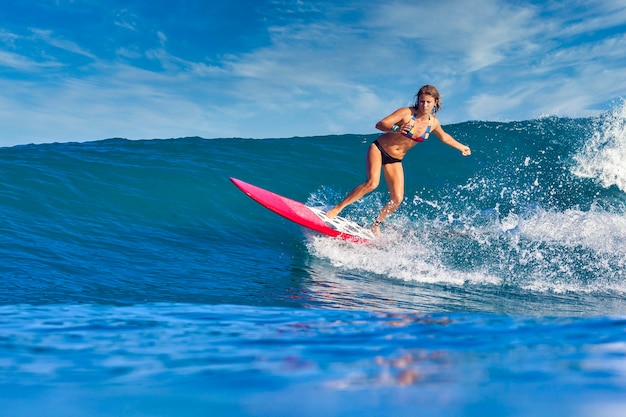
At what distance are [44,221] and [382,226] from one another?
4.71 m

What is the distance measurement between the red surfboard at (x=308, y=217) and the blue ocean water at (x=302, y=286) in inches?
8.2

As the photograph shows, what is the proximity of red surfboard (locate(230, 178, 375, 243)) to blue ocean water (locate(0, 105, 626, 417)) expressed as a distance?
208mm

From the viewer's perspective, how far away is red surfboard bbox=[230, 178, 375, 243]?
6820 millimetres

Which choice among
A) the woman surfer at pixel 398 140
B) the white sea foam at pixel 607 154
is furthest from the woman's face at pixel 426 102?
the white sea foam at pixel 607 154

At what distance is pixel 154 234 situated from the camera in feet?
24.3

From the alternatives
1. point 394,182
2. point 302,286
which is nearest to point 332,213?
point 394,182

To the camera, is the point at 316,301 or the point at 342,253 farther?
the point at 342,253

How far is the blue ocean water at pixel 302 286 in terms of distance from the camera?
1539mm

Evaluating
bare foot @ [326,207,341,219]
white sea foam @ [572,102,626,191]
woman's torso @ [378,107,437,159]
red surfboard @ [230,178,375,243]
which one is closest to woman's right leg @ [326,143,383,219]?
woman's torso @ [378,107,437,159]

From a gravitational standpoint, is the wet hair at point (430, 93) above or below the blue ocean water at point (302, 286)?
above

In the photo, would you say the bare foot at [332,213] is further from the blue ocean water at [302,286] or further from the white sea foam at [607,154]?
the white sea foam at [607,154]

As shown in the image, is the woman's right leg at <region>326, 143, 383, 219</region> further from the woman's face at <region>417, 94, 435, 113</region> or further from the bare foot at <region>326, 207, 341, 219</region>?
the woman's face at <region>417, 94, 435, 113</region>

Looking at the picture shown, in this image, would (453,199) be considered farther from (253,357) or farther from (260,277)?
(253,357)

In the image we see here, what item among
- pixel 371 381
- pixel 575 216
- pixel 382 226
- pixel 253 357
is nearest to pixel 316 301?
pixel 253 357
